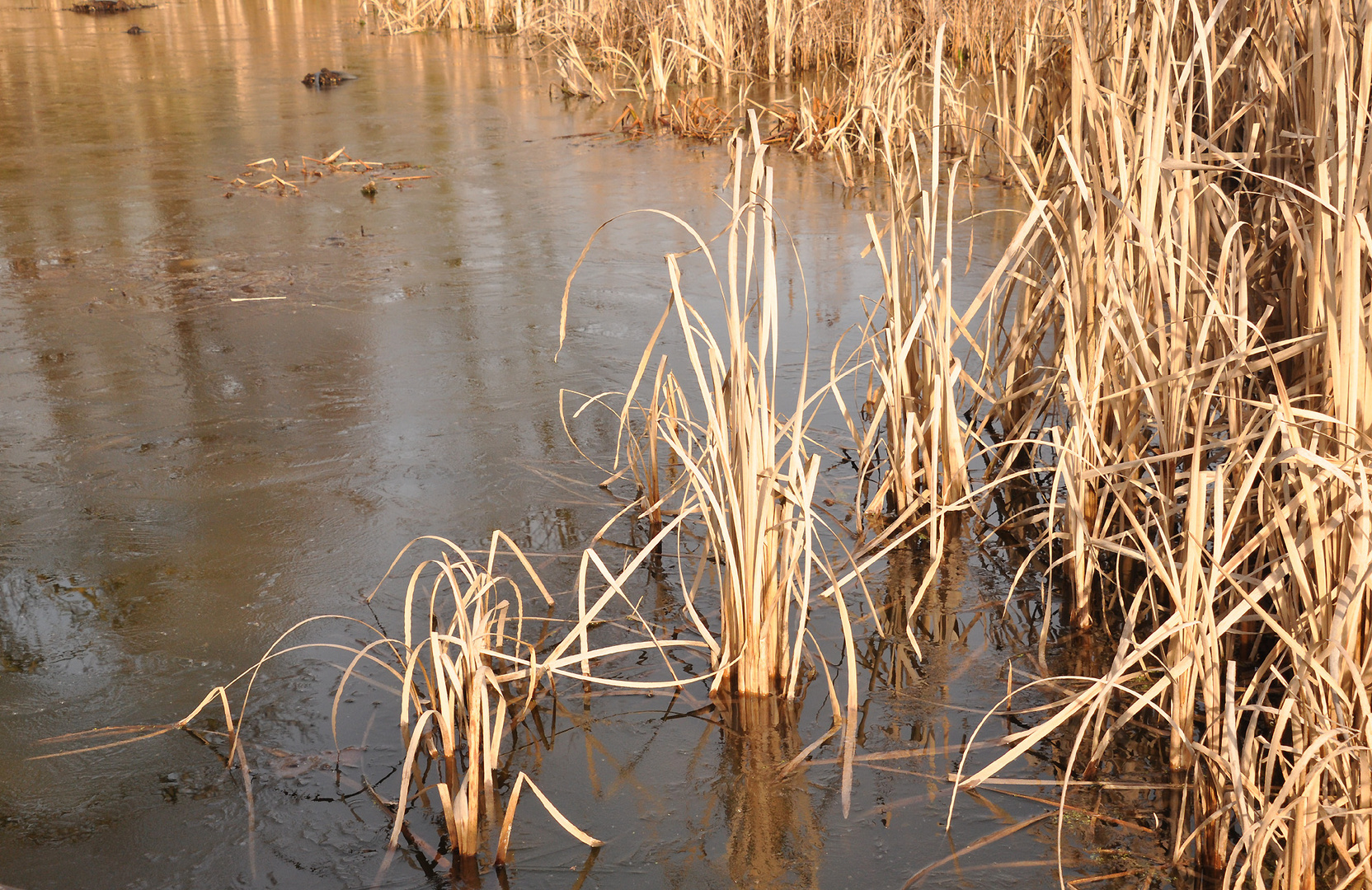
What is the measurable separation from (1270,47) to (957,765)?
166cm

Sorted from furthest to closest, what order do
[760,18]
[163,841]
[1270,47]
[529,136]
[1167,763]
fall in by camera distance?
[760,18]
[529,136]
[1270,47]
[1167,763]
[163,841]

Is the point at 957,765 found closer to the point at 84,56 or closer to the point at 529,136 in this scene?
the point at 529,136

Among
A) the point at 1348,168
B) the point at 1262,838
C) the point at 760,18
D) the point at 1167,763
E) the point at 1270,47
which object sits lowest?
the point at 1167,763

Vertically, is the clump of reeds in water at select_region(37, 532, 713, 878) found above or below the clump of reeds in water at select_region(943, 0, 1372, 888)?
below

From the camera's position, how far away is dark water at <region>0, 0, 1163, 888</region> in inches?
77.6

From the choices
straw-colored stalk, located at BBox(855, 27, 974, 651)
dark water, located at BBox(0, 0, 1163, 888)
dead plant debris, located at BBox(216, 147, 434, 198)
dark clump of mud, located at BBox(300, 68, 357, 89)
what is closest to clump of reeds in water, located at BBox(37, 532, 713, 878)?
dark water, located at BBox(0, 0, 1163, 888)

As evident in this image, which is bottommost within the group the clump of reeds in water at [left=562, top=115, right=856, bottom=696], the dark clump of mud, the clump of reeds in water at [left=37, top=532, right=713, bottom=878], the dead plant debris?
the clump of reeds in water at [left=37, top=532, right=713, bottom=878]

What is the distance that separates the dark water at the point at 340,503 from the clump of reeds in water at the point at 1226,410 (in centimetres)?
29

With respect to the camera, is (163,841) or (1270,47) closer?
(163,841)

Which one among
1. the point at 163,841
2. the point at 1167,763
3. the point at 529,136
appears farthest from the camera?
the point at 529,136

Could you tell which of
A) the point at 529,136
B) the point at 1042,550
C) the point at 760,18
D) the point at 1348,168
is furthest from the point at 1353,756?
the point at 760,18

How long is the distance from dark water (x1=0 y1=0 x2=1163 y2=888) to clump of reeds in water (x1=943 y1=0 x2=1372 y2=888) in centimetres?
29

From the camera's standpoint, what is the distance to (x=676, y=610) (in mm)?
2672

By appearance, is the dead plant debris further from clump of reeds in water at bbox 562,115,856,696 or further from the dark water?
clump of reeds in water at bbox 562,115,856,696
